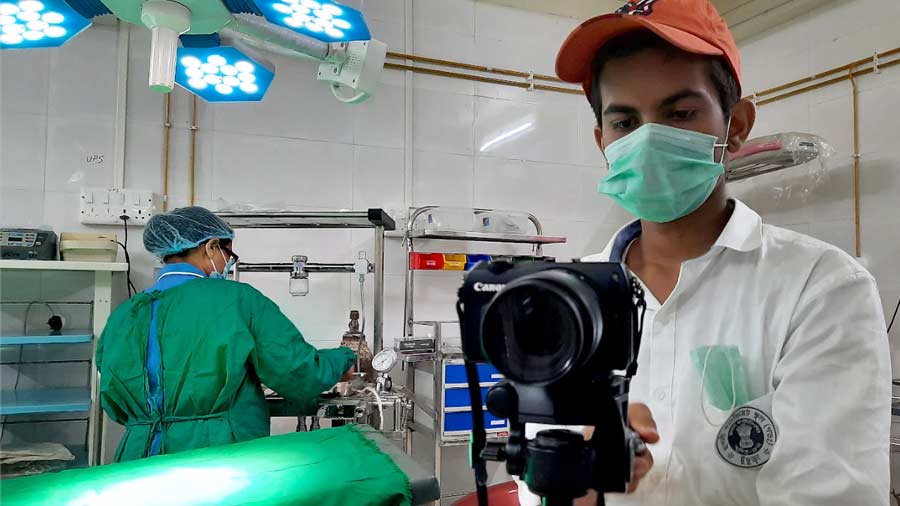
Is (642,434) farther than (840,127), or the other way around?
(840,127)

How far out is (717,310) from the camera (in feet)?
2.49

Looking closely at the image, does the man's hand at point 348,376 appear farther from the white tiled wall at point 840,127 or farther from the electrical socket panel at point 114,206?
the white tiled wall at point 840,127

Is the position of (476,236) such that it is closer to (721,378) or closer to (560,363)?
(721,378)

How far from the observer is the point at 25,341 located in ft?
6.46

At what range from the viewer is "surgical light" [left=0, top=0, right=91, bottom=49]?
1.12 m

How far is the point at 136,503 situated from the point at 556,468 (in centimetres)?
88

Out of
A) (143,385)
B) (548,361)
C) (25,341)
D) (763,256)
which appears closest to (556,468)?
(548,361)

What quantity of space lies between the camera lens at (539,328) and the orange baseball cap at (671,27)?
1.38 feet

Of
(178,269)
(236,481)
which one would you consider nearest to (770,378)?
(236,481)

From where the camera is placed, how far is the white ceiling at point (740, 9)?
2707 millimetres

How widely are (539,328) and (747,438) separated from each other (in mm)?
372

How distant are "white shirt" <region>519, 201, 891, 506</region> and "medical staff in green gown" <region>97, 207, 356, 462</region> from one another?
1.15m

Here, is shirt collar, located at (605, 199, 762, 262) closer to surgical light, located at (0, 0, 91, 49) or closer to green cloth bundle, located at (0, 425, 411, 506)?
green cloth bundle, located at (0, 425, 411, 506)

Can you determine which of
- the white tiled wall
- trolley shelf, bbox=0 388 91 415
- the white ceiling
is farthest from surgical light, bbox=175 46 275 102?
the white tiled wall
